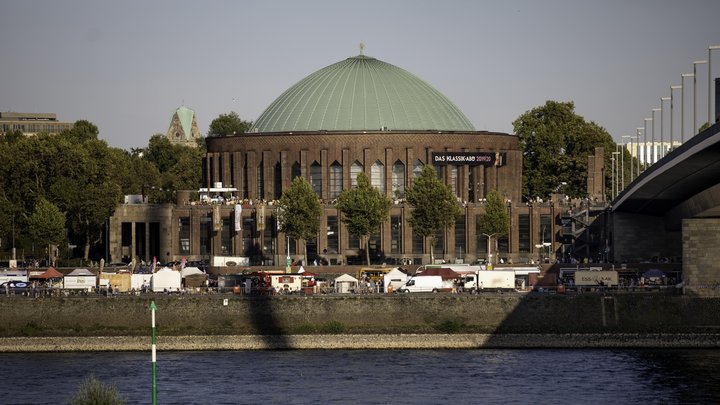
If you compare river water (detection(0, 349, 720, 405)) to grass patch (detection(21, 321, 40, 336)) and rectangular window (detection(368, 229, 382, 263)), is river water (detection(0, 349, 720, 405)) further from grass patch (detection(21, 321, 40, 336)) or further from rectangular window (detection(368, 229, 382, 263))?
rectangular window (detection(368, 229, 382, 263))

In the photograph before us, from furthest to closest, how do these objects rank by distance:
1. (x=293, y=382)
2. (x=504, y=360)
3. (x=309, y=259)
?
(x=309, y=259) → (x=504, y=360) → (x=293, y=382)

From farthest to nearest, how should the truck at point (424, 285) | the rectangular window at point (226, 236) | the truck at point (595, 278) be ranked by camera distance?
the rectangular window at point (226, 236), the truck at point (424, 285), the truck at point (595, 278)

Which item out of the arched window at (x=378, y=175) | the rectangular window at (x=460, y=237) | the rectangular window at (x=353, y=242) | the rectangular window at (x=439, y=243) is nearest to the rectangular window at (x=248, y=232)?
the rectangular window at (x=353, y=242)

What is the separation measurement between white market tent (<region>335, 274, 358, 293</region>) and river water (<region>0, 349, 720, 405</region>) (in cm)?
1508

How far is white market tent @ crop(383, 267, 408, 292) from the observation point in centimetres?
13650

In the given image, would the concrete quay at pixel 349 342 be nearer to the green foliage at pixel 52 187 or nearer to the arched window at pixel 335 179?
the green foliage at pixel 52 187

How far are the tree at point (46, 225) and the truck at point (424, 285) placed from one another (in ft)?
168

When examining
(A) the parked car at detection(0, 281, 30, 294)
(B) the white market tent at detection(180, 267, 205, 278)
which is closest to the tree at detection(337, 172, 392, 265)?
(B) the white market tent at detection(180, 267, 205, 278)

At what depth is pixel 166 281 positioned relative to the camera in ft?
445

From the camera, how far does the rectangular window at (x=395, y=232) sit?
18538 centimetres

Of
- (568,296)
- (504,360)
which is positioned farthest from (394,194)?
(504,360)

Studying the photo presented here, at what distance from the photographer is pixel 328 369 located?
108250 millimetres

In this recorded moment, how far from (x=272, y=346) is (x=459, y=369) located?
59.9 ft

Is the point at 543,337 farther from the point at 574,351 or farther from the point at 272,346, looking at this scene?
the point at 272,346
